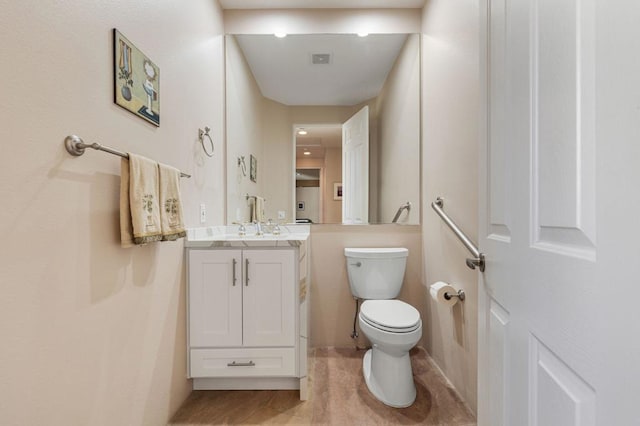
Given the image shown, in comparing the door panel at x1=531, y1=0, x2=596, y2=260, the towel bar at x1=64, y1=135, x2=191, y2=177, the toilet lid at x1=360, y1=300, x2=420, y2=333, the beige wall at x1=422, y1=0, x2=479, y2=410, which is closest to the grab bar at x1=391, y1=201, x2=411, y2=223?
the beige wall at x1=422, y1=0, x2=479, y2=410

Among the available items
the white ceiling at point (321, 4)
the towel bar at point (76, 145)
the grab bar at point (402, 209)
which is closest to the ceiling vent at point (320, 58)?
the white ceiling at point (321, 4)

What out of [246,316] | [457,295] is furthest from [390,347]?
[246,316]

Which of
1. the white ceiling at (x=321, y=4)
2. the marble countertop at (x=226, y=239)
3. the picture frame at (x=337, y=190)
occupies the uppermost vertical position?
the white ceiling at (x=321, y=4)

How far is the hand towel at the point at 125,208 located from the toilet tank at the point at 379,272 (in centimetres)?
142

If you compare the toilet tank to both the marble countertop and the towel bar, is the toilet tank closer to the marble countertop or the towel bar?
the marble countertop

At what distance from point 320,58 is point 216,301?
1937 mm

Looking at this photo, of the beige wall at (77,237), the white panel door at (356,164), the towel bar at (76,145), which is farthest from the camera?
the white panel door at (356,164)

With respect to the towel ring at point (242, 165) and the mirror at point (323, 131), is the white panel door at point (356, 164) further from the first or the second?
the towel ring at point (242, 165)

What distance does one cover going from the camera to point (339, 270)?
86.6 inches

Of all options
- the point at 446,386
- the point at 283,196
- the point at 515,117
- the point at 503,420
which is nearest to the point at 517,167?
the point at 515,117

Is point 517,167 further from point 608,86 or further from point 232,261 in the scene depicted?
point 232,261

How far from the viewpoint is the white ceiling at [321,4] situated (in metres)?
2.08

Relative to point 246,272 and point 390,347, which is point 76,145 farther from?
point 390,347

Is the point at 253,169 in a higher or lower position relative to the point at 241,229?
higher
